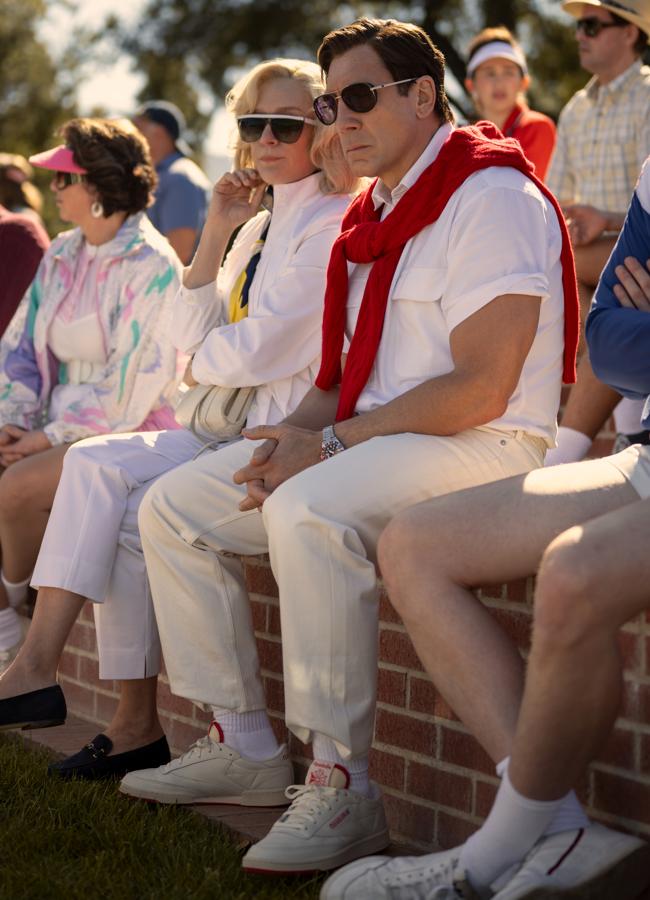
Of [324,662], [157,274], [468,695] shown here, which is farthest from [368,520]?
[157,274]

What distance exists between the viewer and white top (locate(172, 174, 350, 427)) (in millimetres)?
3869

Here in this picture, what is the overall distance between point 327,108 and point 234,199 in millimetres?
832

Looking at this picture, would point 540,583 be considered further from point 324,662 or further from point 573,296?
point 573,296

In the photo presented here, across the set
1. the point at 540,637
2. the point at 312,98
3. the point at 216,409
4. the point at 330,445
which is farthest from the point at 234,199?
the point at 540,637

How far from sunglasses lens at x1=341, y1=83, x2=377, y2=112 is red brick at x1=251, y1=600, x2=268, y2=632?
4.77 feet

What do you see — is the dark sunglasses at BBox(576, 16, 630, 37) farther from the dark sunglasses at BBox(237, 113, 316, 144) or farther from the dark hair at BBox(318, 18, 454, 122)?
the dark hair at BBox(318, 18, 454, 122)

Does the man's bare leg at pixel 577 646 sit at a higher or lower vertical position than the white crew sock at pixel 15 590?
higher

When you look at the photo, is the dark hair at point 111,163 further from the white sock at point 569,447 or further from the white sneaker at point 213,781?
the white sneaker at point 213,781

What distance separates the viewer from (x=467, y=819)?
315 centimetres

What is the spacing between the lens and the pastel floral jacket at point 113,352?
4852mm

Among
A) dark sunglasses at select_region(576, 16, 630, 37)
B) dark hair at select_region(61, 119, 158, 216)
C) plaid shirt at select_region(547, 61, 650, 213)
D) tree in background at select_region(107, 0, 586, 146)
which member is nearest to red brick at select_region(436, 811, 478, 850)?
dark hair at select_region(61, 119, 158, 216)

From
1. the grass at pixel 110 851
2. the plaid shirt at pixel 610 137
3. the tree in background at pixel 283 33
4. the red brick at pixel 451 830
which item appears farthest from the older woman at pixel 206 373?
the tree in background at pixel 283 33

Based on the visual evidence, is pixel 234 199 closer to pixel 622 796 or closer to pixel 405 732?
pixel 405 732

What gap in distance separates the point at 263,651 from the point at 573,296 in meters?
1.44
